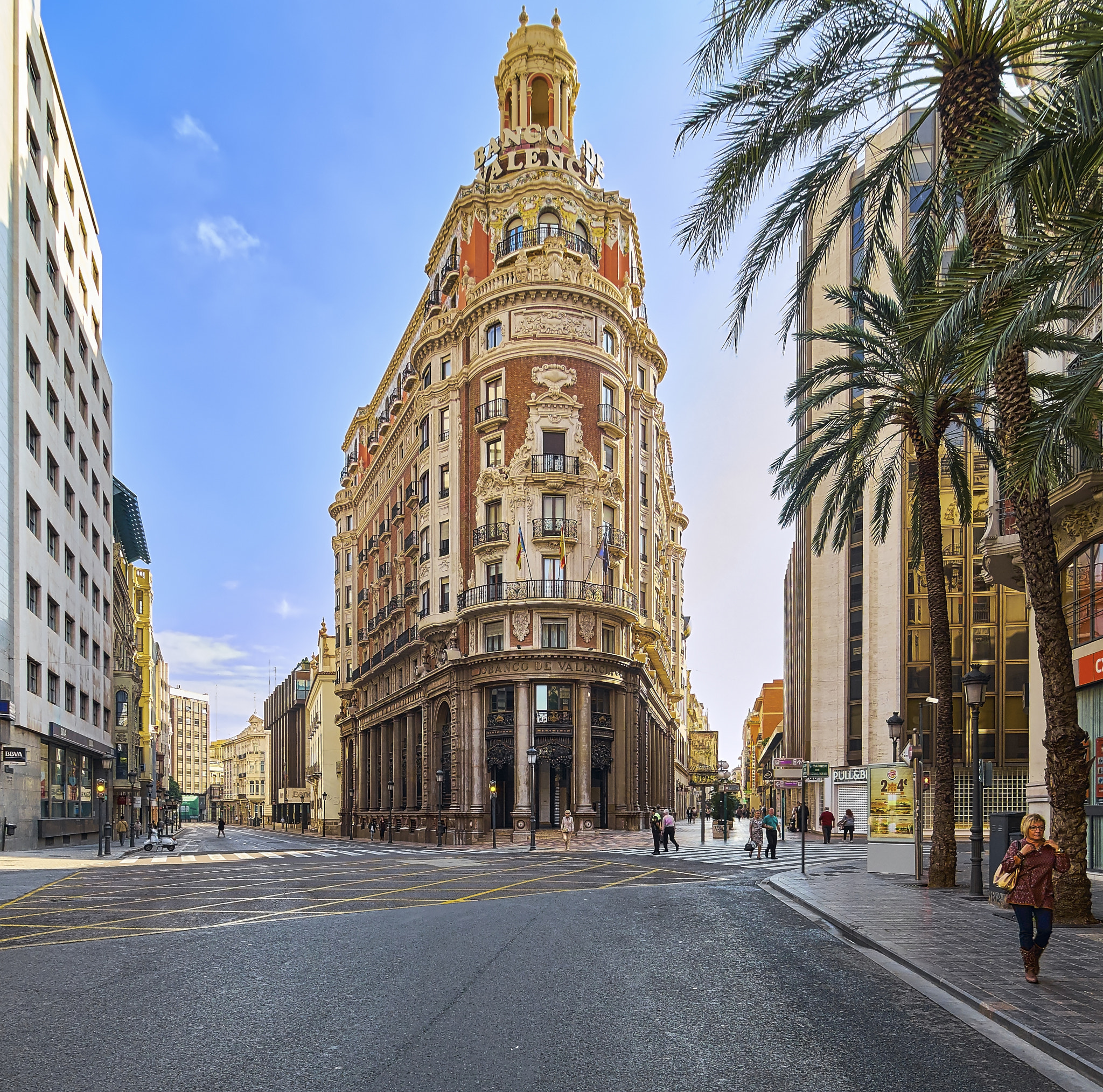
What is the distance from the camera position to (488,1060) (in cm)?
721

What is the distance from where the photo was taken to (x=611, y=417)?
55.3 metres

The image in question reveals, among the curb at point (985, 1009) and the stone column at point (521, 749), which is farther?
the stone column at point (521, 749)

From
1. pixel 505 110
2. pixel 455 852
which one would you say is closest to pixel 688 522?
pixel 505 110

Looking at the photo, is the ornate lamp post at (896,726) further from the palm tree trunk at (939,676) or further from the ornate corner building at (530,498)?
the ornate corner building at (530,498)

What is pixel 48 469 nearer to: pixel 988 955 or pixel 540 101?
pixel 540 101

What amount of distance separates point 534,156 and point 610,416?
56.5 feet

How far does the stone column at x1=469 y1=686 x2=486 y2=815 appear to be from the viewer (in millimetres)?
52188

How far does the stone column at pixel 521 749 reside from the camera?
163 ft

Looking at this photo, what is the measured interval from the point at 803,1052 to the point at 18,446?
1537 inches

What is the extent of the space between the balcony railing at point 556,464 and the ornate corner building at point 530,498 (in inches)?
4.4

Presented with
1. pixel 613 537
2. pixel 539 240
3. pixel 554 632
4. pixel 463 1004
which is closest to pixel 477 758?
pixel 554 632

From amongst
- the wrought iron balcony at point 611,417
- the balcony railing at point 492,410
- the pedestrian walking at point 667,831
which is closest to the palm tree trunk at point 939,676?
the pedestrian walking at point 667,831

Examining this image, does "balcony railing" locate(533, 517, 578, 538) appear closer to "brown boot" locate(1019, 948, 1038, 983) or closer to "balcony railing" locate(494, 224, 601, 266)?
"balcony railing" locate(494, 224, 601, 266)

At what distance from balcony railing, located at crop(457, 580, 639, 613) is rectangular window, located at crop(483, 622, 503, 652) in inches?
54.6
